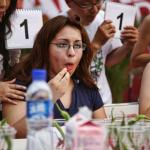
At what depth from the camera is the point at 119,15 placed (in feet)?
8.93

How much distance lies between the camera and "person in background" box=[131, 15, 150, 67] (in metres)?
2.86

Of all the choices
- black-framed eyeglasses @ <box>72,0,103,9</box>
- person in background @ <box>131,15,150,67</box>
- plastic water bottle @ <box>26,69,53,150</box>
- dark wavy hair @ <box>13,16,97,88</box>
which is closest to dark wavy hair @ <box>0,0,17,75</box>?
dark wavy hair @ <box>13,16,97,88</box>

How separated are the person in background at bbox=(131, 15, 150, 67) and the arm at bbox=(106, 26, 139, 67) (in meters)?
0.04

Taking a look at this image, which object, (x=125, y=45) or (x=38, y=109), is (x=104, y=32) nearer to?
(x=125, y=45)

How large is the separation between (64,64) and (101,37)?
69 centimetres

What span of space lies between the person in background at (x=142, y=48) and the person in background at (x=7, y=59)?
71 centimetres

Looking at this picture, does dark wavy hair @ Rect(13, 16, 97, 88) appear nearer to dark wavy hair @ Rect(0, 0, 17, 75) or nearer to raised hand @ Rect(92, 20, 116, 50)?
dark wavy hair @ Rect(0, 0, 17, 75)

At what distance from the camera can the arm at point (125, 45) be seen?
2787 mm

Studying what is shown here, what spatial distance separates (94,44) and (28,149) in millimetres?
1493

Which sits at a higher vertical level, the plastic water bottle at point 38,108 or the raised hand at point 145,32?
the raised hand at point 145,32

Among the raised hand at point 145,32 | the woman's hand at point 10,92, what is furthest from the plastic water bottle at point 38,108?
the raised hand at point 145,32

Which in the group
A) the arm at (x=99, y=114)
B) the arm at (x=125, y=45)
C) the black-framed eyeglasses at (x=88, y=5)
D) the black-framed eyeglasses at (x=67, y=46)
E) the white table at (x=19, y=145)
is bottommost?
the white table at (x=19, y=145)

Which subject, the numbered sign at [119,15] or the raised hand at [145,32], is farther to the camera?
the raised hand at [145,32]

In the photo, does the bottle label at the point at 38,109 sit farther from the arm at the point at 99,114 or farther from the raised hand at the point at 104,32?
the raised hand at the point at 104,32
